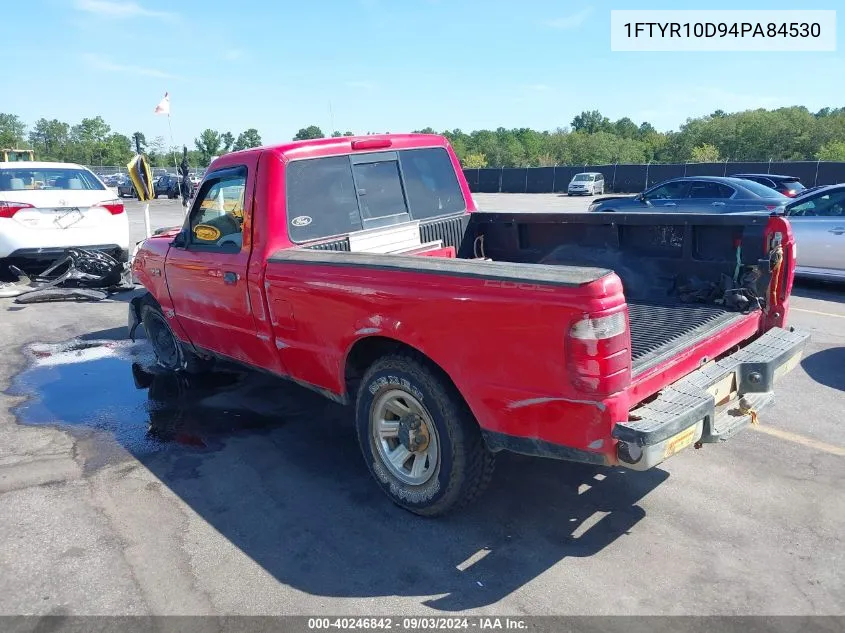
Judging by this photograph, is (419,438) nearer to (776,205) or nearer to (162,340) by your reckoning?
(162,340)

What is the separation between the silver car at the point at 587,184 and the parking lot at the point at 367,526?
117ft

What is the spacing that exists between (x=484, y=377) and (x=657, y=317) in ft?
4.88

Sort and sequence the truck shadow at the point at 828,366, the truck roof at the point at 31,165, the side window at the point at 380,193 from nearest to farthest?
the side window at the point at 380,193 → the truck shadow at the point at 828,366 → the truck roof at the point at 31,165

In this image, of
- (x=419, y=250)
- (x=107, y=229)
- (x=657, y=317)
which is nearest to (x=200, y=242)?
(x=419, y=250)

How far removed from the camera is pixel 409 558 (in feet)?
10.9

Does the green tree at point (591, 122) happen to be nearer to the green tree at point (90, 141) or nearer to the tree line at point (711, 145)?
the tree line at point (711, 145)

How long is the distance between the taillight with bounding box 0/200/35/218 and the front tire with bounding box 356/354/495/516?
8242mm

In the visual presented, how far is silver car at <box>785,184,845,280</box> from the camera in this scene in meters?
9.26

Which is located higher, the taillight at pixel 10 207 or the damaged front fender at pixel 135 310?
the taillight at pixel 10 207

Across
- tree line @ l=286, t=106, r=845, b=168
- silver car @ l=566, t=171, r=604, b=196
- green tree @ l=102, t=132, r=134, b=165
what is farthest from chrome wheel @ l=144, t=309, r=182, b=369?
green tree @ l=102, t=132, r=134, b=165

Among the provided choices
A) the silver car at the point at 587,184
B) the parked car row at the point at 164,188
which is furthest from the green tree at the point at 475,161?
the parked car row at the point at 164,188

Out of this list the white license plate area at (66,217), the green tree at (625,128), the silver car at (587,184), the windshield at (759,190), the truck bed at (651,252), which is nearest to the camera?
the truck bed at (651,252)

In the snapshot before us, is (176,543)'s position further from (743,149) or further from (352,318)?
(743,149)

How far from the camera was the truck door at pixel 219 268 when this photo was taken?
4.50 meters
